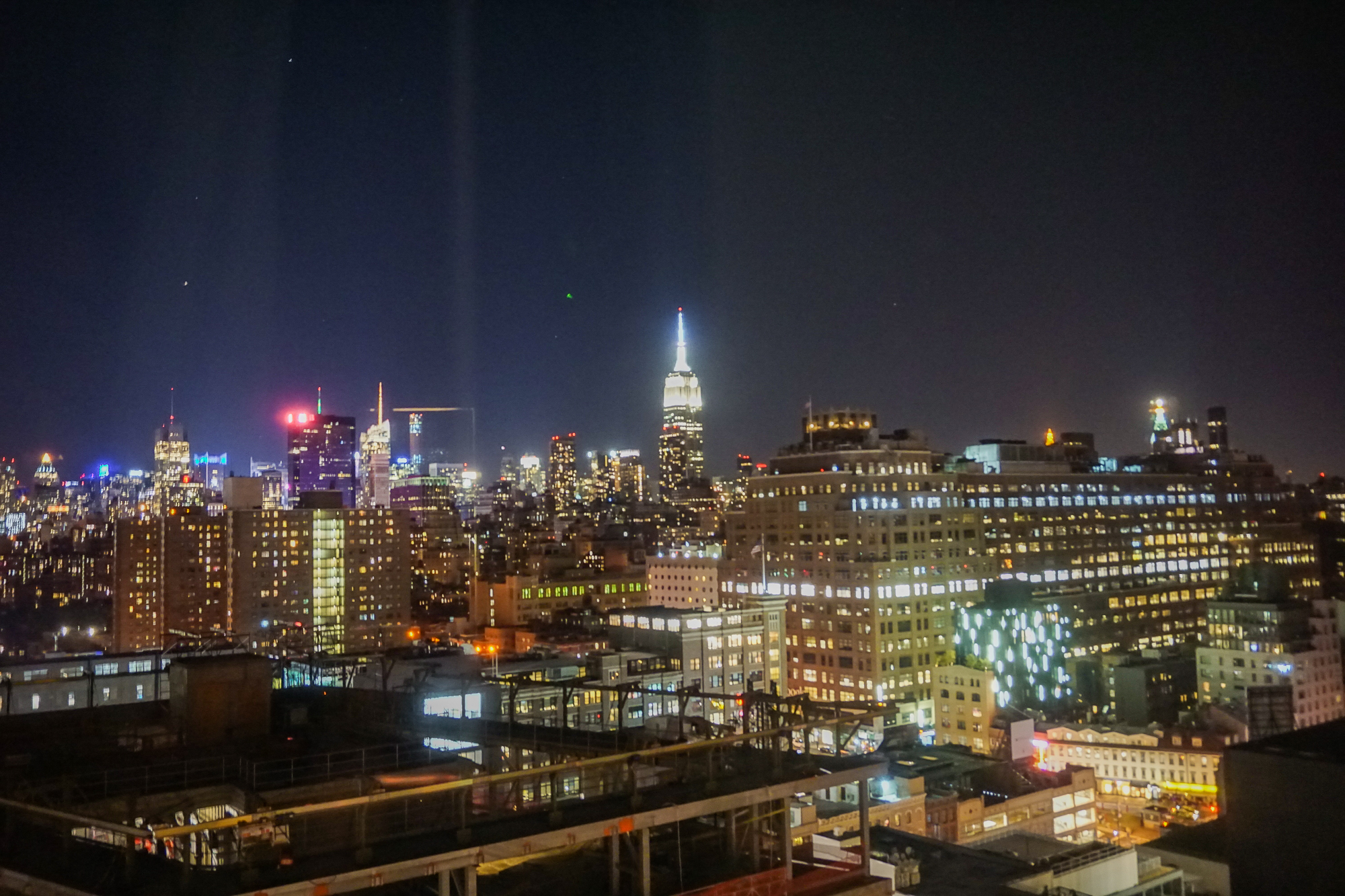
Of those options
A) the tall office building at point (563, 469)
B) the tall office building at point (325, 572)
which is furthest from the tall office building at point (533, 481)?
the tall office building at point (325, 572)

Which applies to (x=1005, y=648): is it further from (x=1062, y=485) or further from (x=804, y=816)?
(x=804, y=816)

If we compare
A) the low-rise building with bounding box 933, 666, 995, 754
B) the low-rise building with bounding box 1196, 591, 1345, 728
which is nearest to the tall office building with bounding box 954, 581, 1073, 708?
the low-rise building with bounding box 933, 666, 995, 754

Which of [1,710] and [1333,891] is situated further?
[1,710]

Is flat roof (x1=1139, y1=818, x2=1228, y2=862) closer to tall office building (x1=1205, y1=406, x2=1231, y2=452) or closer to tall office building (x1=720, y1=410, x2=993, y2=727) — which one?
tall office building (x1=720, y1=410, x2=993, y2=727)

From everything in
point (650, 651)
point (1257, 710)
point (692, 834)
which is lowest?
point (1257, 710)

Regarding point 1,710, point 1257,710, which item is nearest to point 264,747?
point 1,710
